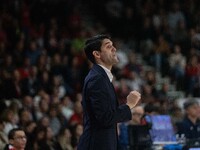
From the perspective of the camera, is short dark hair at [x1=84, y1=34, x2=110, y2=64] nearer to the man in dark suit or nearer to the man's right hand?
the man in dark suit

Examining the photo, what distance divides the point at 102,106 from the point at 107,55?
1.50ft

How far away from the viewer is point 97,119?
4988 mm

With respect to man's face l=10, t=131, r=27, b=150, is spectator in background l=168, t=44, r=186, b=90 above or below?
above

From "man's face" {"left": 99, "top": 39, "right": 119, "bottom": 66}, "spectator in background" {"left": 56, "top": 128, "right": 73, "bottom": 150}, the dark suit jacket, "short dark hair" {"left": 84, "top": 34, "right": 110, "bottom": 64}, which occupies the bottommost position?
"spectator in background" {"left": 56, "top": 128, "right": 73, "bottom": 150}

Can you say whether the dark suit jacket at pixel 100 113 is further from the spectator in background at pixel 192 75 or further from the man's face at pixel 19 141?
the spectator in background at pixel 192 75

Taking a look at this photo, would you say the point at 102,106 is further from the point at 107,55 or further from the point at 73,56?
the point at 73,56

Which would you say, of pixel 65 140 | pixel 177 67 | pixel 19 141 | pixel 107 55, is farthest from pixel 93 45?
pixel 177 67

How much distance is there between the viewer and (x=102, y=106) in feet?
16.3

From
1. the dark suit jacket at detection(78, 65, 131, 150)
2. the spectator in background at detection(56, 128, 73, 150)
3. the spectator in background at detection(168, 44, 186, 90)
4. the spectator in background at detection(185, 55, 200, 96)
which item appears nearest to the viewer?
the dark suit jacket at detection(78, 65, 131, 150)

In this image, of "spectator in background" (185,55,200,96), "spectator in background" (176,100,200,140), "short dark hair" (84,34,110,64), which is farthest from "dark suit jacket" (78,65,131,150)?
"spectator in background" (185,55,200,96)

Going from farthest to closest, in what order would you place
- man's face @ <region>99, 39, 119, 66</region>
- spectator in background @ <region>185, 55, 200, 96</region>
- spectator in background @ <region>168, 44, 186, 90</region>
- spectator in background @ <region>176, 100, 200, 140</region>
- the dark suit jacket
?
spectator in background @ <region>168, 44, 186, 90</region>
spectator in background @ <region>185, 55, 200, 96</region>
spectator in background @ <region>176, 100, 200, 140</region>
man's face @ <region>99, 39, 119, 66</region>
the dark suit jacket

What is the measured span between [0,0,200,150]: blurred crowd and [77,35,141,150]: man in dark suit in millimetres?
4879

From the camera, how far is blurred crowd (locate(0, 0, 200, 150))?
1177cm

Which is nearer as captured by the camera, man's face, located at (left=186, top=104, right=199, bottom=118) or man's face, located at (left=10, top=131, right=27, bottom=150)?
man's face, located at (left=10, top=131, right=27, bottom=150)
